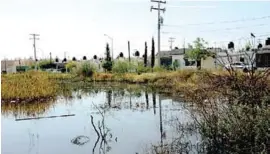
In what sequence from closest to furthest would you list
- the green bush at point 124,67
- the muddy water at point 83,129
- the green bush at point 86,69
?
the muddy water at point 83,129, the green bush at point 124,67, the green bush at point 86,69

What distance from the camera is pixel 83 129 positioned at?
357 inches

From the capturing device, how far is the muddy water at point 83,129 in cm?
715

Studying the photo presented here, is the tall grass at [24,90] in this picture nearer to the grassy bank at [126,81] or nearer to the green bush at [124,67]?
the grassy bank at [126,81]

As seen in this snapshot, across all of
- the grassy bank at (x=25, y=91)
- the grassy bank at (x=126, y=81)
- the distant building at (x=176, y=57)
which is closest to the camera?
the grassy bank at (x=126, y=81)

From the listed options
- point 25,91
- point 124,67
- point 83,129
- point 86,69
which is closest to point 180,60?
point 124,67

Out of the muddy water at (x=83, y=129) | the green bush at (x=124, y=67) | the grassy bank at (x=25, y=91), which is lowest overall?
the muddy water at (x=83, y=129)

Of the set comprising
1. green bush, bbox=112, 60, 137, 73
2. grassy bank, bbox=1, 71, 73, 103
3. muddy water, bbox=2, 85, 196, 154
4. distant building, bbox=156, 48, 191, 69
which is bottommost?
muddy water, bbox=2, 85, 196, 154

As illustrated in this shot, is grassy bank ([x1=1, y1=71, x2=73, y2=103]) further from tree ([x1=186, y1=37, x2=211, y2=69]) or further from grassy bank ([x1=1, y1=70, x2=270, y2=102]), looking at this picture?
tree ([x1=186, y1=37, x2=211, y2=69])

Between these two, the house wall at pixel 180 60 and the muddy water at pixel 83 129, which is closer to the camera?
the muddy water at pixel 83 129

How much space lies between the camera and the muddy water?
7151 millimetres

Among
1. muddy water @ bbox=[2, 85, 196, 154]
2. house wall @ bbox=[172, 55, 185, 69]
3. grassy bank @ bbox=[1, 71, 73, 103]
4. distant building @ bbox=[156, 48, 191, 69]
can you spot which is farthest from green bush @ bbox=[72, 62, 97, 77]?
muddy water @ bbox=[2, 85, 196, 154]

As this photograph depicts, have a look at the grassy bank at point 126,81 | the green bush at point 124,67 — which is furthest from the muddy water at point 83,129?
the green bush at point 124,67

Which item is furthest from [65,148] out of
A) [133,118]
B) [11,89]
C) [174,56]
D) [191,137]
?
[174,56]

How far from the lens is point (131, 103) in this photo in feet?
48.8
